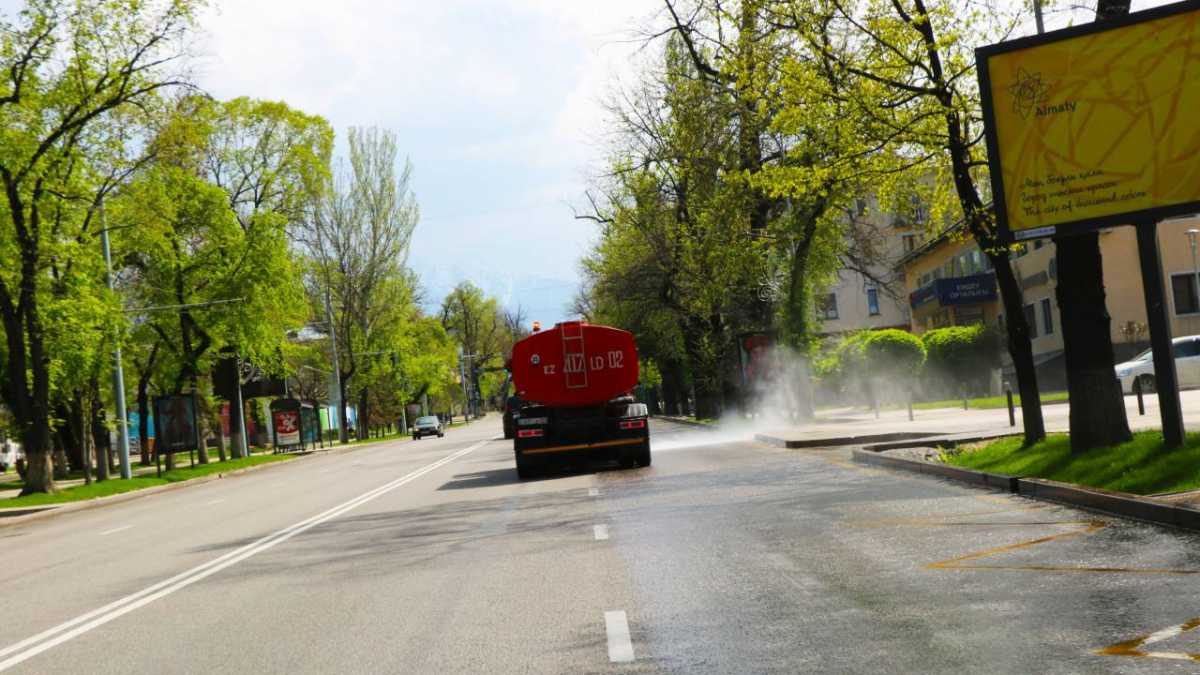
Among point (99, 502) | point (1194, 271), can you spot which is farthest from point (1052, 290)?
point (99, 502)

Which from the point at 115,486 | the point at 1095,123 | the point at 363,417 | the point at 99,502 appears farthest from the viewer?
the point at 363,417

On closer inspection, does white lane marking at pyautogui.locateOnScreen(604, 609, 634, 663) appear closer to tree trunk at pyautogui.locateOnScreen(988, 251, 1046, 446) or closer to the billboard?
tree trunk at pyautogui.locateOnScreen(988, 251, 1046, 446)

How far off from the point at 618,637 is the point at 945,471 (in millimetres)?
11152

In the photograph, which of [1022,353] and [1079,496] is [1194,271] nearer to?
[1022,353]

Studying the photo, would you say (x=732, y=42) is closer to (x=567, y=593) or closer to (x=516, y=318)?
(x=567, y=593)

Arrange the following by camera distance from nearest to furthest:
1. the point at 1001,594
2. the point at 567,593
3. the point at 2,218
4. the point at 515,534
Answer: the point at 1001,594
the point at 567,593
the point at 515,534
the point at 2,218

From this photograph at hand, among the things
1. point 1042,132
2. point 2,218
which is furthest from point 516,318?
point 1042,132

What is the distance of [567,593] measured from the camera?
30.8 feet

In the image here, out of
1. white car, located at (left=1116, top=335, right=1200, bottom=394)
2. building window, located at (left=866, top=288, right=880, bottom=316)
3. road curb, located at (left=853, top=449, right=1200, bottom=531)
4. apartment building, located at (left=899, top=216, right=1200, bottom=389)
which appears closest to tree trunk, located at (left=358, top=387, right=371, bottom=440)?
building window, located at (left=866, top=288, right=880, bottom=316)

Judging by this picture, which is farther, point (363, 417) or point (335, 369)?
point (363, 417)

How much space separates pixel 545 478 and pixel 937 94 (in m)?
10.9

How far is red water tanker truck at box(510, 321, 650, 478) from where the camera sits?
24.7m

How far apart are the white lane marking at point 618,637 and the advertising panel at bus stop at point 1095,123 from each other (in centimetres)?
867

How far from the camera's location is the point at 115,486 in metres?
36.8
